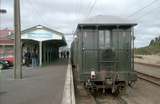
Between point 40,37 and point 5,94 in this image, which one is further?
point 40,37

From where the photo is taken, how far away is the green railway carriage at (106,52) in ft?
47.2

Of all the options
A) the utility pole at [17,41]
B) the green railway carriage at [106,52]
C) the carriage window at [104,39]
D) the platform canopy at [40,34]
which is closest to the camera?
the green railway carriage at [106,52]

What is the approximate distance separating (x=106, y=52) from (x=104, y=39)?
0.55 m

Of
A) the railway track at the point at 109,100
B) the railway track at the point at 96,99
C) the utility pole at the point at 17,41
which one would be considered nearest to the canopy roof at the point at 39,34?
the utility pole at the point at 17,41

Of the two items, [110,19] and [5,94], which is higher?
[110,19]

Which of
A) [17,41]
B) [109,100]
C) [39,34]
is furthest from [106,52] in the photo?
[39,34]

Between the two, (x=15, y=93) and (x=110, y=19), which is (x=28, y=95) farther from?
(x=110, y=19)

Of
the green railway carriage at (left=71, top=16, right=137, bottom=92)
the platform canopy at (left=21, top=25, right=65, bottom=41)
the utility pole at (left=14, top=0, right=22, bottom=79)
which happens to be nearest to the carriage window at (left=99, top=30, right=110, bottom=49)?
the green railway carriage at (left=71, top=16, right=137, bottom=92)

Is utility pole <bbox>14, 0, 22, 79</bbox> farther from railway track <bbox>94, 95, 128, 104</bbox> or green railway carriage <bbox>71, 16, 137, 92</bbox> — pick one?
railway track <bbox>94, 95, 128, 104</bbox>

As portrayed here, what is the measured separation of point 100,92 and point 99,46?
296 centimetres

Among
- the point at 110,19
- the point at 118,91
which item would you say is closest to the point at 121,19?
the point at 110,19

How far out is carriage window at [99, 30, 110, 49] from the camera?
14.5m

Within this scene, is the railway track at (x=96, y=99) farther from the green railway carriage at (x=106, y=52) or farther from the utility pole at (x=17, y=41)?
the utility pole at (x=17, y=41)

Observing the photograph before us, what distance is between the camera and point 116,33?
14602 mm
